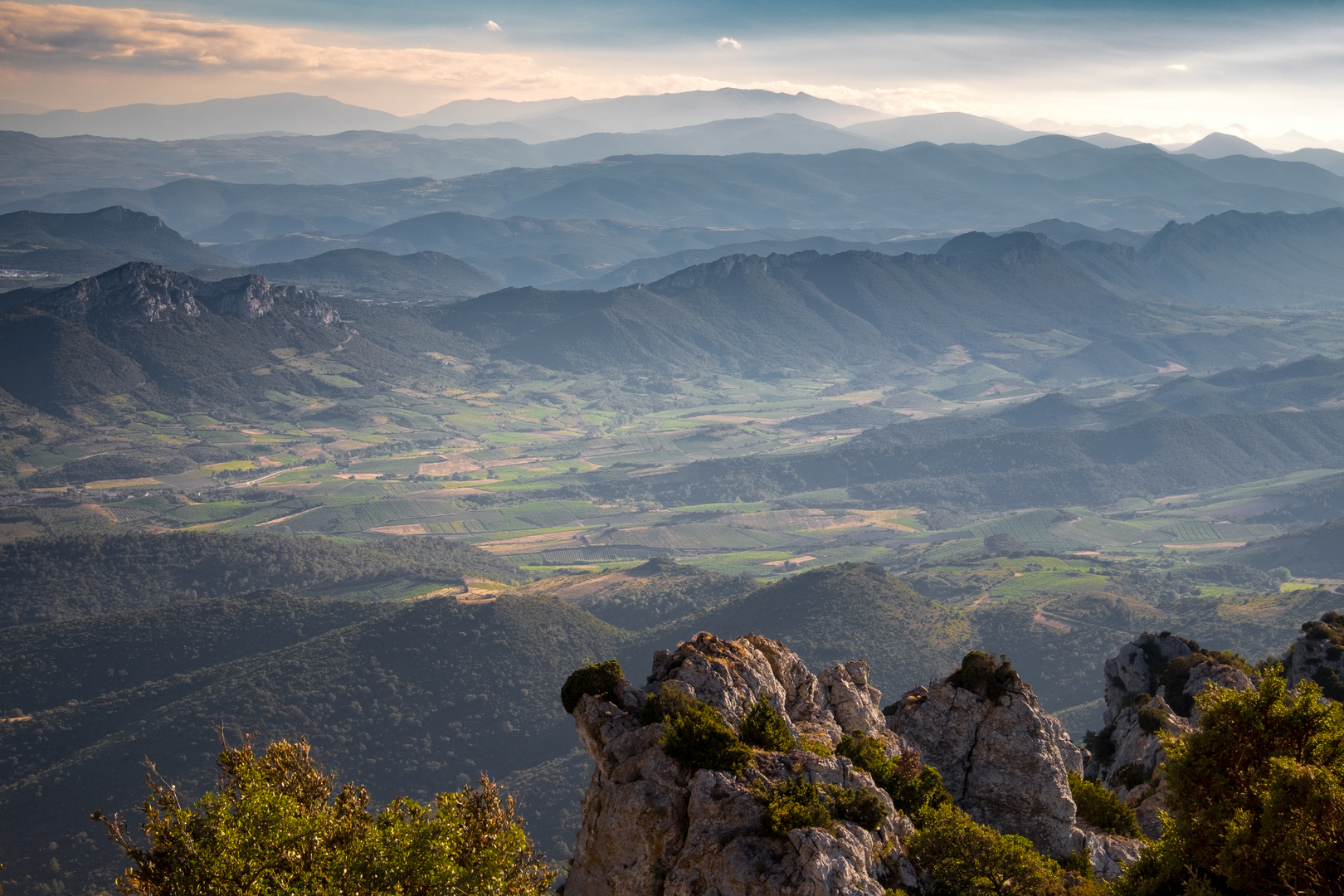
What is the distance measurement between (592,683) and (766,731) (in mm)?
6450

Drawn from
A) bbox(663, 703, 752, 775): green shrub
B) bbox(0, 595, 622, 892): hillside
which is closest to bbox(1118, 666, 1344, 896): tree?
bbox(663, 703, 752, 775): green shrub

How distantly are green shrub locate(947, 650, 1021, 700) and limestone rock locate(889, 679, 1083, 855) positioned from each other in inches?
13.1

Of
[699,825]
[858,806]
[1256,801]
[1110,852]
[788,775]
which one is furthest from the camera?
[1110,852]

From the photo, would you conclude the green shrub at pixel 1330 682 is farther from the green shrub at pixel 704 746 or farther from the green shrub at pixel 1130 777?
the green shrub at pixel 704 746

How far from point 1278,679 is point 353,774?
387 feet

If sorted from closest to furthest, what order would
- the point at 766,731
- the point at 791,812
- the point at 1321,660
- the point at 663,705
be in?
the point at 791,812 < the point at 663,705 < the point at 766,731 < the point at 1321,660

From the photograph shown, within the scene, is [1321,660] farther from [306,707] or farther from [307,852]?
[306,707]

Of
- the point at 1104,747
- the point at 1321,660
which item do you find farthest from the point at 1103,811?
the point at 1321,660

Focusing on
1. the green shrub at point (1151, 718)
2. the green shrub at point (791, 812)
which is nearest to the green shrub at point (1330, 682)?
the green shrub at point (1151, 718)

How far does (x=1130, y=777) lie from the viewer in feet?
191

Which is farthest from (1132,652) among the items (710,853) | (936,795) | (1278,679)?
(710,853)

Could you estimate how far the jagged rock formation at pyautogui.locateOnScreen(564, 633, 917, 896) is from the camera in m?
31.1

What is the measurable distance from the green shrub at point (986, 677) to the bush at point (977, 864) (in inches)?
509

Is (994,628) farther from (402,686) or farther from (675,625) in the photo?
(402,686)
